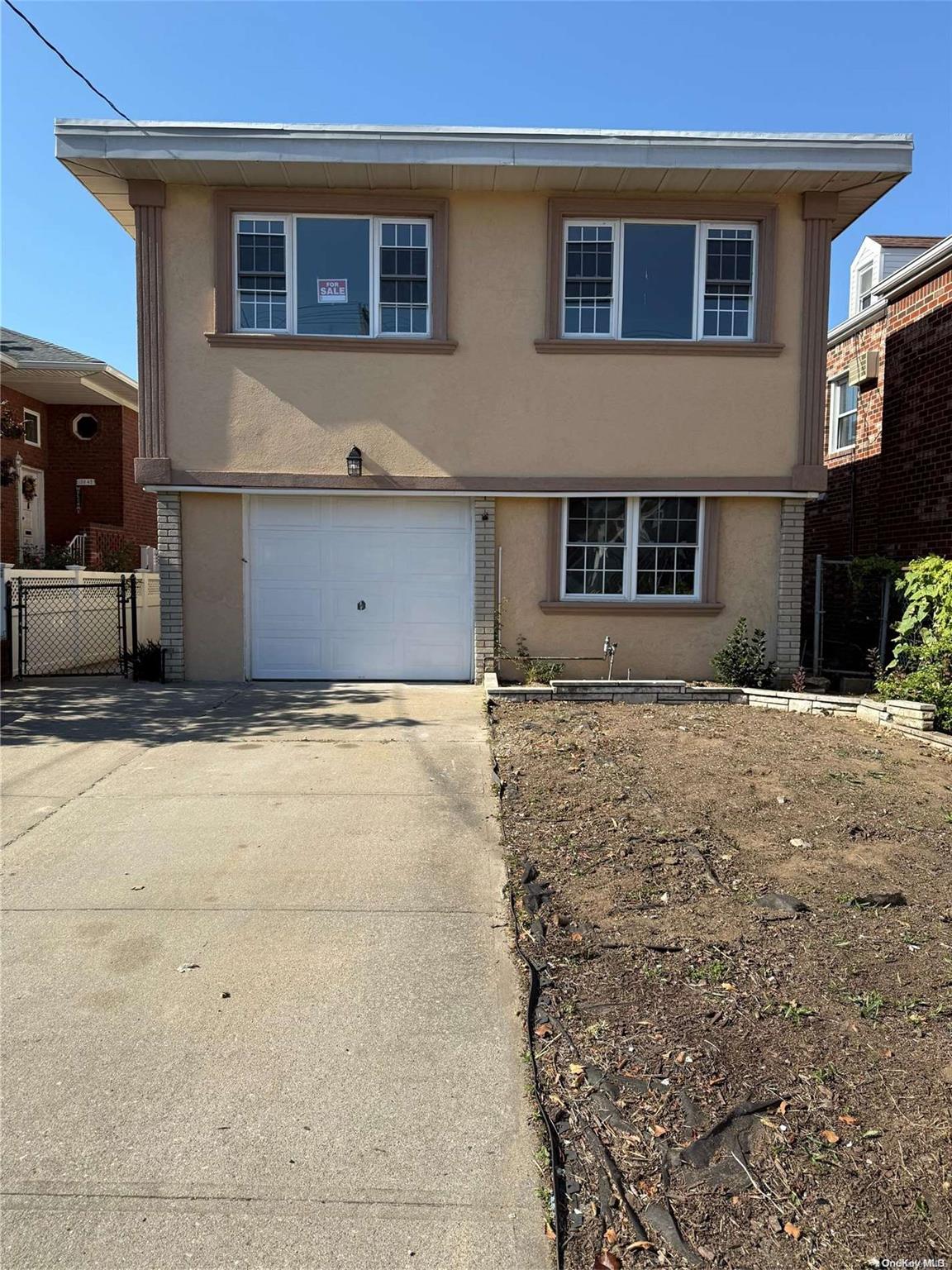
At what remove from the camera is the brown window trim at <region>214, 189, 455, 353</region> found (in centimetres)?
1024

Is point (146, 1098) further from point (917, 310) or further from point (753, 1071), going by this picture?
point (917, 310)

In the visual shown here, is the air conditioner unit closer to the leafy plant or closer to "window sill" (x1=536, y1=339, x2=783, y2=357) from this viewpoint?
"window sill" (x1=536, y1=339, x2=783, y2=357)

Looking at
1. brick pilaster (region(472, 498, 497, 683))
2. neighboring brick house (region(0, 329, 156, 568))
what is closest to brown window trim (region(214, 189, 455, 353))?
brick pilaster (region(472, 498, 497, 683))

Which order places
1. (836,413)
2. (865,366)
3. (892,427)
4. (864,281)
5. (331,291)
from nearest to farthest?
(331,291) → (892,427) → (865,366) → (836,413) → (864,281)

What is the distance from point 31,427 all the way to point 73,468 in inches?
47.8

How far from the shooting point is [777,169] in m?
9.80

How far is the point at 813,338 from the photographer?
10547 mm

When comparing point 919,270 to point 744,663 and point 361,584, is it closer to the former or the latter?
point 744,663

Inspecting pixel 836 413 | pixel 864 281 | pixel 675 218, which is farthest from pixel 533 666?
pixel 864 281

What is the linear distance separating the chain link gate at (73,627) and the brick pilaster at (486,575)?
459 centimetres

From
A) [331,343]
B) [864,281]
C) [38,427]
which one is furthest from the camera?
[864,281]

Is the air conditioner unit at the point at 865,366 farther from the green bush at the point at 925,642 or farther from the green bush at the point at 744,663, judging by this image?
the green bush at the point at 744,663

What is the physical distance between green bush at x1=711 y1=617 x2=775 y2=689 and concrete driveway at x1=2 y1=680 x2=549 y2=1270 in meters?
4.85

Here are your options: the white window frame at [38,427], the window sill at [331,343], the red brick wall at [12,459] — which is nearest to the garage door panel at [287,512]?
the window sill at [331,343]
